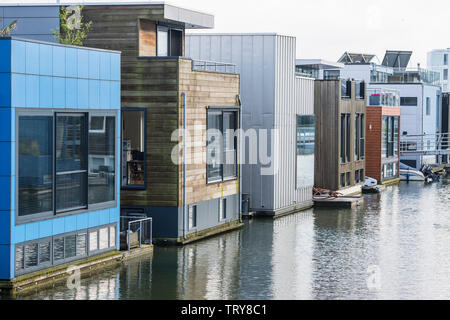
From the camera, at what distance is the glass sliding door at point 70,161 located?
28.8 metres

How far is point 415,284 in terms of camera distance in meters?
29.4

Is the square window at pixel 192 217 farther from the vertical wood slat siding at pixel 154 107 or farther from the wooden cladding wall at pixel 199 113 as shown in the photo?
the vertical wood slat siding at pixel 154 107

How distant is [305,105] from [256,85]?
626 centimetres

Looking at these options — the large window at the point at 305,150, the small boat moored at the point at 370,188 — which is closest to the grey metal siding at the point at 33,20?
the large window at the point at 305,150

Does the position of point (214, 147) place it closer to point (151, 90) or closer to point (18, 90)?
point (151, 90)

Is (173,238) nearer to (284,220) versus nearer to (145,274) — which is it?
(145,274)

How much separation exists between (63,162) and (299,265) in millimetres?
9489

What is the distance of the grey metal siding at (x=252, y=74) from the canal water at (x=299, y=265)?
90.9 inches

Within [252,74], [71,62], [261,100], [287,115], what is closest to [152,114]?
[71,62]

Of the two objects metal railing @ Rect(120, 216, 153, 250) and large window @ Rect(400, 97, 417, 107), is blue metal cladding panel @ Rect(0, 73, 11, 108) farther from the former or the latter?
large window @ Rect(400, 97, 417, 107)

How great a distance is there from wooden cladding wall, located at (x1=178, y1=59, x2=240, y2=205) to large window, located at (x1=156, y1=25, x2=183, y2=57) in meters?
1.96

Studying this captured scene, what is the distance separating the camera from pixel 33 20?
36.5m

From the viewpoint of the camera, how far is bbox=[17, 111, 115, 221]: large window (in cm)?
2706
